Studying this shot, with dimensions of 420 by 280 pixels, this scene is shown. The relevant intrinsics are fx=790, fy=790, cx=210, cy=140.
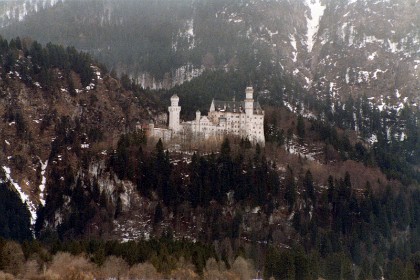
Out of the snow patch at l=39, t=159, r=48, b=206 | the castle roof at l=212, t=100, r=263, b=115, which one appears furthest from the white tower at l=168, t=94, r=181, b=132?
the snow patch at l=39, t=159, r=48, b=206

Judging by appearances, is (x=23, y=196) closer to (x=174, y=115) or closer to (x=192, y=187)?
(x=192, y=187)

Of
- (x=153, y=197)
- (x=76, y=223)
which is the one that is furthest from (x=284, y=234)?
(x=76, y=223)

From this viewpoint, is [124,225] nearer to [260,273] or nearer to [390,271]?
[260,273]

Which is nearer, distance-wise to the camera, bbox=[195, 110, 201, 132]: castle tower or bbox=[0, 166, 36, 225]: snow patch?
bbox=[0, 166, 36, 225]: snow patch

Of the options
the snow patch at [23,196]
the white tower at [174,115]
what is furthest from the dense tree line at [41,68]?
the snow patch at [23,196]

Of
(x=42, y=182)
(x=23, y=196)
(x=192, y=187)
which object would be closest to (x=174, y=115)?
(x=192, y=187)

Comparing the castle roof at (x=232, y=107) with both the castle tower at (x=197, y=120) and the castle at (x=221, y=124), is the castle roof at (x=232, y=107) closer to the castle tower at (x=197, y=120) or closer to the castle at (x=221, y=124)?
the castle at (x=221, y=124)

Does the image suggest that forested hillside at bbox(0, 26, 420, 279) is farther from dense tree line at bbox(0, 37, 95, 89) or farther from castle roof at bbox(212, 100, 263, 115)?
castle roof at bbox(212, 100, 263, 115)

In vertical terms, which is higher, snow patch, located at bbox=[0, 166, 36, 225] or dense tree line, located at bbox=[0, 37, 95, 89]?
dense tree line, located at bbox=[0, 37, 95, 89]
